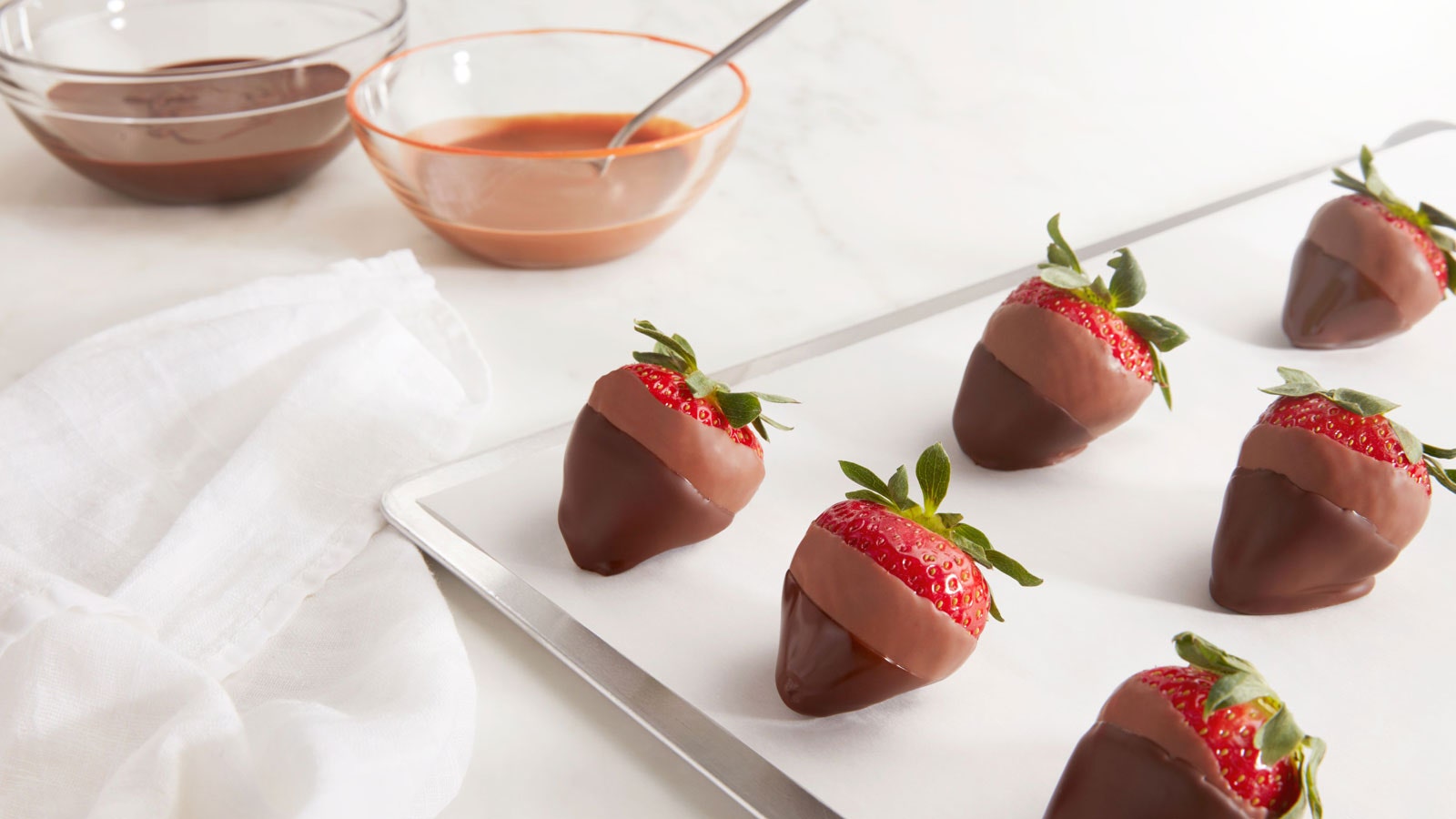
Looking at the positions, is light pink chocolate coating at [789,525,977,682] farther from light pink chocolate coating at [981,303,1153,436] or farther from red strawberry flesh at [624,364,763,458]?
light pink chocolate coating at [981,303,1153,436]

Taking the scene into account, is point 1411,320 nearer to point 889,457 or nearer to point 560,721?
point 889,457

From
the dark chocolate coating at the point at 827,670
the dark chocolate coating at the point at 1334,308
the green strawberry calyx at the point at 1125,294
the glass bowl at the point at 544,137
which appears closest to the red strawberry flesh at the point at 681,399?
the dark chocolate coating at the point at 827,670

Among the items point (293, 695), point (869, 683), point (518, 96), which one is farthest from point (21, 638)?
point (518, 96)

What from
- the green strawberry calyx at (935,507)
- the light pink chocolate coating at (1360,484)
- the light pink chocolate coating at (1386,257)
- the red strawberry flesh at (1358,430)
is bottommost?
the light pink chocolate coating at (1386,257)

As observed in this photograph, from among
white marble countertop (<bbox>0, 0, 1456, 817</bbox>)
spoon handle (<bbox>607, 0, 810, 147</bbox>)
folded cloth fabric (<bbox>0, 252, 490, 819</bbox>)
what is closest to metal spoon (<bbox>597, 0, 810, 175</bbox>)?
spoon handle (<bbox>607, 0, 810, 147</bbox>)

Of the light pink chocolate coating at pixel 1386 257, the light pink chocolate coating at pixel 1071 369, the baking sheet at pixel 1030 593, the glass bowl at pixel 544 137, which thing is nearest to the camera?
the baking sheet at pixel 1030 593

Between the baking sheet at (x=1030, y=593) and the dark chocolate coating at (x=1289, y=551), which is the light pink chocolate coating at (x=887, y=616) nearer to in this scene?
the baking sheet at (x=1030, y=593)

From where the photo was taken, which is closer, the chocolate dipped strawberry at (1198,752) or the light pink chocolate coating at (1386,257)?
the chocolate dipped strawberry at (1198,752)
